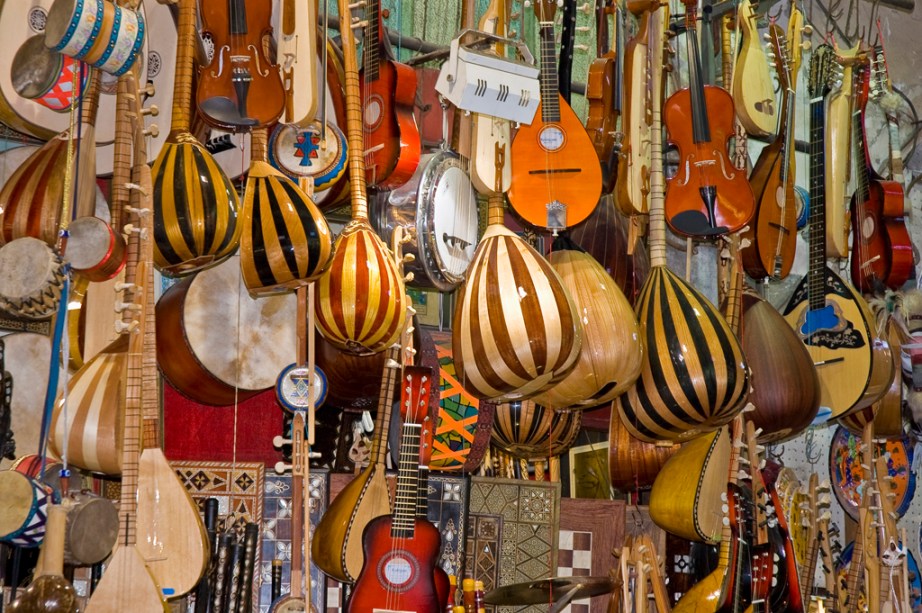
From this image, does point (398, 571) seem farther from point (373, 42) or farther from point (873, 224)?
point (873, 224)

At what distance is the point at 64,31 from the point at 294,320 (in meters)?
1.15

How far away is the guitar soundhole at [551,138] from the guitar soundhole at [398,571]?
138cm

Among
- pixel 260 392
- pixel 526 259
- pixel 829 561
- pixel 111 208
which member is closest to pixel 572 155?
pixel 526 259

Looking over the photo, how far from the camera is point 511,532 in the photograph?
13.8 ft

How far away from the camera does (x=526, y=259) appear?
393 centimetres

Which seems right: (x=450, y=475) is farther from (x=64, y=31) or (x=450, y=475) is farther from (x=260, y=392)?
(x=64, y=31)

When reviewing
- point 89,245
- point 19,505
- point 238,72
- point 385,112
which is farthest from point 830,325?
point 19,505

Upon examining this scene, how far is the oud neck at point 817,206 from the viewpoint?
16.7 ft

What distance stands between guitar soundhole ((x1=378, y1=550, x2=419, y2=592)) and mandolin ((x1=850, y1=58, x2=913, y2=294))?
100 inches

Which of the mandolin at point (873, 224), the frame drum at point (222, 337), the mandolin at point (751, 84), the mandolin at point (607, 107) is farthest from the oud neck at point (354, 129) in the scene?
the mandolin at point (873, 224)

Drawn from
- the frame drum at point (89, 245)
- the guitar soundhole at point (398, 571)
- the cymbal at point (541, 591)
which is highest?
the frame drum at point (89, 245)

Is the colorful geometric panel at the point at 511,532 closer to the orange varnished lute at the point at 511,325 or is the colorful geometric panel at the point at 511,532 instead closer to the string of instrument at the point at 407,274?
the string of instrument at the point at 407,274

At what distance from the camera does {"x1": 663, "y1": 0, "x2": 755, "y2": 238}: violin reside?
4.57 m

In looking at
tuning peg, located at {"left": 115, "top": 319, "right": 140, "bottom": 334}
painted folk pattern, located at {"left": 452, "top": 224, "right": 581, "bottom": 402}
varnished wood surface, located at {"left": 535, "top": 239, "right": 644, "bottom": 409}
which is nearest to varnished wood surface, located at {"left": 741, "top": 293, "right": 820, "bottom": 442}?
varnished wood surface, located at {"left": 535, "top": 239, "right": 644, "bottom": 409}
